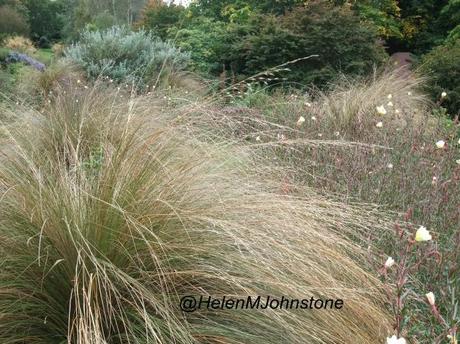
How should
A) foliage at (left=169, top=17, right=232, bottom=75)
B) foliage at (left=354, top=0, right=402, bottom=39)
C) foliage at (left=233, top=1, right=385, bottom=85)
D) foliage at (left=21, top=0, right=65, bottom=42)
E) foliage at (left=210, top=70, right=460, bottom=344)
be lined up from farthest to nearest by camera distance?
foliage at (left=21, top=0, right=65, bottom=42) → foliage at (left=354, top=0, right=402, bottom=39) → foliage at (left=169, top=17, right=232, bottom=75) → foliage at (left=233, top=1, right=385, bottom=85) → foliage at (left=210, top=70, right=460, bottom=344)

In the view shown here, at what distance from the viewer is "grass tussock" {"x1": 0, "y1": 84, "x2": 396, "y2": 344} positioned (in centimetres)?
155

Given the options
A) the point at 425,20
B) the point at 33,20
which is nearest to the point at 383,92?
the point at 425,20

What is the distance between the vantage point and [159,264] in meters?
1.56

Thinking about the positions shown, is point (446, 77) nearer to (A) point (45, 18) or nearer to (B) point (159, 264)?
(B) point (159, 264)

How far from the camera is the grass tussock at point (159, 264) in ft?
5.08

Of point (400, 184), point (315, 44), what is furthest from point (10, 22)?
point (400, 184)

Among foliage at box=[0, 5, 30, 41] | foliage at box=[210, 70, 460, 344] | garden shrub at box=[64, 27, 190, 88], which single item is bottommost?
foliage at box=[210, 70, 460, 344]

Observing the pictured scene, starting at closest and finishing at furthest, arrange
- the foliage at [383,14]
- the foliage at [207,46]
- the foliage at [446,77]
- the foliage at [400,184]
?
the foliage at [400,184], the foliage at [446,77], the foliage at [207,46], the foliage at [383,14]

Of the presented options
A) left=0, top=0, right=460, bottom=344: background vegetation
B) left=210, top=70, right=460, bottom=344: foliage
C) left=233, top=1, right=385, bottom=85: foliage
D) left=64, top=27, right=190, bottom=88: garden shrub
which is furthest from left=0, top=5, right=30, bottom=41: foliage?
left=0, top=0, right=460, bottom=344: background vegetation

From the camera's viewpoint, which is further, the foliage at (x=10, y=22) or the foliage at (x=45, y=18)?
the foliage at (x=45, y=18)

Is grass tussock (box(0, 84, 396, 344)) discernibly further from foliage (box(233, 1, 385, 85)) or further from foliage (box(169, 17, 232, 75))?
foliage (box(169, 17, 232, 75))

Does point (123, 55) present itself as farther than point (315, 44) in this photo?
No

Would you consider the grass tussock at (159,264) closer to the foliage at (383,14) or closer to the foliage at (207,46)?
the foliage at (207,46)

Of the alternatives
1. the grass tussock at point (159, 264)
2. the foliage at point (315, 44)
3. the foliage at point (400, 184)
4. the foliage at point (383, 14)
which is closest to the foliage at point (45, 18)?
the foliage at point (383, 14)
